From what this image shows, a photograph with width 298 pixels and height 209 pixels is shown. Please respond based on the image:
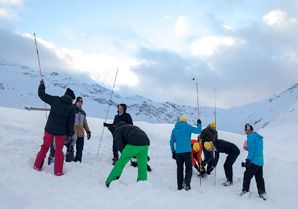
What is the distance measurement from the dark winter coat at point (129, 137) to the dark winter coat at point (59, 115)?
113 centimetres

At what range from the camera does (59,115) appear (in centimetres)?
499

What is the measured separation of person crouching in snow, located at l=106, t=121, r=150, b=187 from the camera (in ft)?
15.5

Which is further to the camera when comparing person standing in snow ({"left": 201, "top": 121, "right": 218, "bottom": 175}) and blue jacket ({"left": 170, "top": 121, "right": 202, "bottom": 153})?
person standing in snow ({"left": 201, "top": 121, "right": 218, "bottom": 175})

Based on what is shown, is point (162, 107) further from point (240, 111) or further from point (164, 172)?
point (164, 172)

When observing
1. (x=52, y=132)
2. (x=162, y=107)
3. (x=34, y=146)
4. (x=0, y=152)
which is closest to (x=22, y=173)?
(x=52, y=132)

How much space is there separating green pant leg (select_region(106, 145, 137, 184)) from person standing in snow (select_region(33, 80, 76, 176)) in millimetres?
1092

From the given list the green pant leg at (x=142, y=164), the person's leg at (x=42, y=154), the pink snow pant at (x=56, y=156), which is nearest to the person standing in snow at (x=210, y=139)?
the green pant leg at (x=142, y=164)

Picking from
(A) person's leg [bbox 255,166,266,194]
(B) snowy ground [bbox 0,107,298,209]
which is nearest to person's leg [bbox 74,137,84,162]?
(B) snowy ground [bbox 0,107,298,209]

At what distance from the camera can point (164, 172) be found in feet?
24.3

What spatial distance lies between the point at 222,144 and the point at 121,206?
4.19 meters

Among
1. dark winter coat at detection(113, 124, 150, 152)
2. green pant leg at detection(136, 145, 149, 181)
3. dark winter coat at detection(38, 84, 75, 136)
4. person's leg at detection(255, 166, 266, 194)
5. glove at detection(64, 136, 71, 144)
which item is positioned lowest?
person's leg at detection(255, 166, 266, 194)

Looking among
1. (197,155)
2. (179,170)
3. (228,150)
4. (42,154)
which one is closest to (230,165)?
(228,150)

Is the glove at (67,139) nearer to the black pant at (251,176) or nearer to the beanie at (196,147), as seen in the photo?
the beanie at (196,147)

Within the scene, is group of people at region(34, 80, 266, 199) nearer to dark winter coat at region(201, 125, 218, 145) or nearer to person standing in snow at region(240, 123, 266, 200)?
person standing in snow at region(240, 123, 266, 200)
